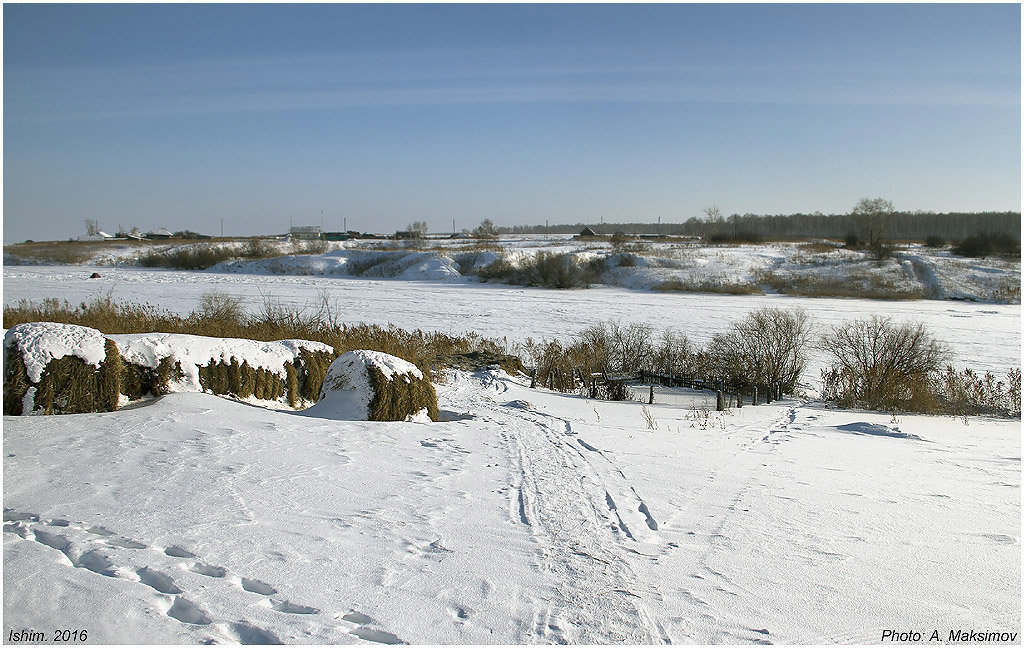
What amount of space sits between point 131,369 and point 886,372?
1325 centimetres

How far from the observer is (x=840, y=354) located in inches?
571

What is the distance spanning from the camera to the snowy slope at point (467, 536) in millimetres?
3090

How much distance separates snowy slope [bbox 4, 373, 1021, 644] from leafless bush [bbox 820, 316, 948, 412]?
5.53m

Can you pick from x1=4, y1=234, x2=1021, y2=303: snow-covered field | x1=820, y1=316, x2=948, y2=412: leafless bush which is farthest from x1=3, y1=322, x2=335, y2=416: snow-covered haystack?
x1=4, y1=234, x2=1021, y2=303: snow-covered field

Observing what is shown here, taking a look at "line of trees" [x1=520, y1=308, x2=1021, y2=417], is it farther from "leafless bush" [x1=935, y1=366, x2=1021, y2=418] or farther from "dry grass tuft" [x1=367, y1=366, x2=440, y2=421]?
"dry grass tuft" [x1=367, y1=366, x2=440, y2=421]

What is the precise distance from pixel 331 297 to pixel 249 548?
28.4 metres

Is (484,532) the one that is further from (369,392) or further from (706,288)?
(706,288)

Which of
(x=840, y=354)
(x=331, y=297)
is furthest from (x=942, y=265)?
(x=331, y=297)

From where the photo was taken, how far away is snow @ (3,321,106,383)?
20.0 ft

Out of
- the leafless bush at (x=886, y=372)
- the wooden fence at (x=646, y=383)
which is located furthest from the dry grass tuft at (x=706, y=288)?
the wooden fence at (x=646, y=383)

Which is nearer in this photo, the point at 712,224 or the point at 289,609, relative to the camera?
the point at 289,609

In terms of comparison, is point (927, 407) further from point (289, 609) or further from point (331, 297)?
point (331, 297)

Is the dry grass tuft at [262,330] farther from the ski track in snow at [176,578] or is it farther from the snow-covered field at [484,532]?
the ski track in snow at [176,578]

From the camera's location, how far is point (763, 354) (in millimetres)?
14234
